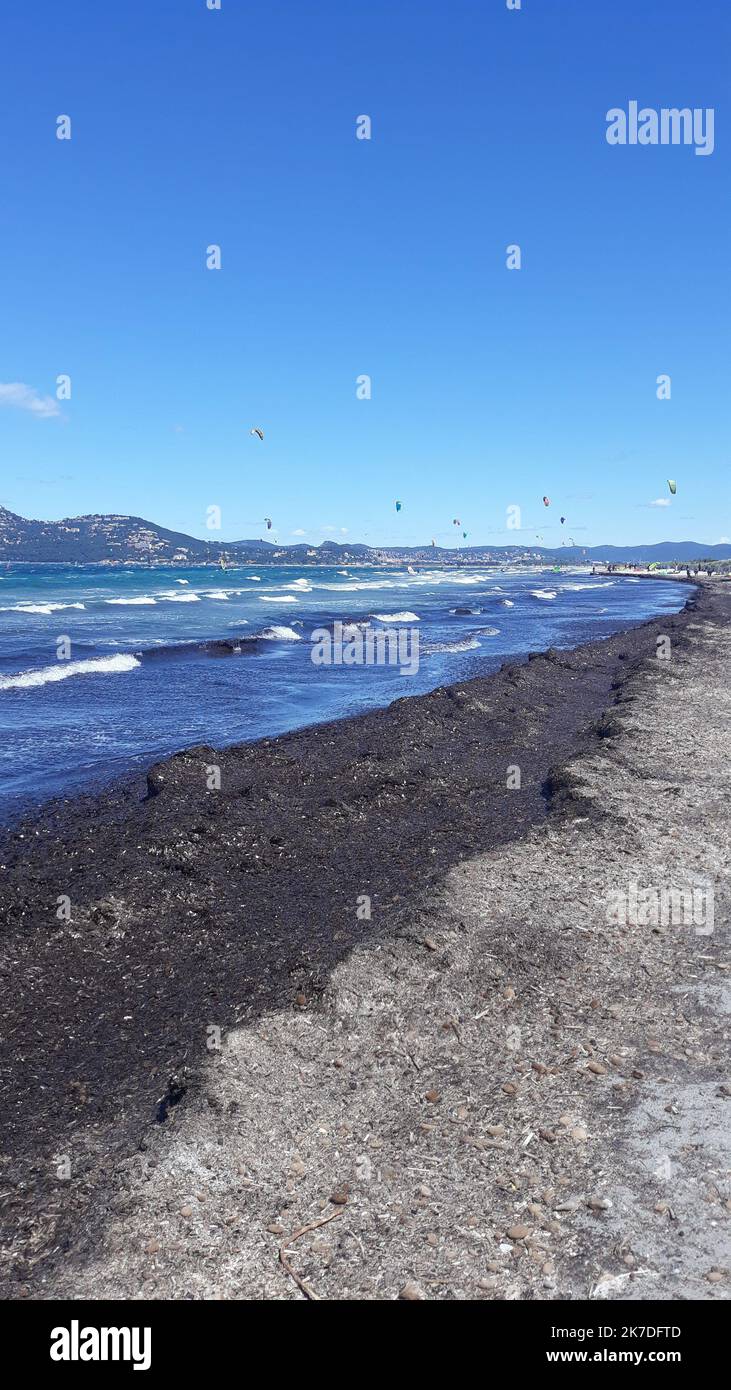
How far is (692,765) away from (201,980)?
41.8 feet

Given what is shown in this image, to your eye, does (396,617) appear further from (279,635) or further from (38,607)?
(38,607)

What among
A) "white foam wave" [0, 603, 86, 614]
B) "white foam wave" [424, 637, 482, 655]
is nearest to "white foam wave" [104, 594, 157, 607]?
"white foam wave" [0, 603, 86, 614]

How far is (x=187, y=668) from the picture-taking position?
3838cm

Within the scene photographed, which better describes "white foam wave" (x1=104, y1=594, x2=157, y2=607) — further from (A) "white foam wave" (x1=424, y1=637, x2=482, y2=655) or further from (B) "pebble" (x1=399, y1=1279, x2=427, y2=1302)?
(B) "pebble" (x1=399, y1=1279, x2=427, y2=1302)

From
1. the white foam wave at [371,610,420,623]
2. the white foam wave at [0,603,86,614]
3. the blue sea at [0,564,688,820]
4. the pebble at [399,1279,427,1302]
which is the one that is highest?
the white foam wave at [0,603,86,614]

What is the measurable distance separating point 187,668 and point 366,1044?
31.6m

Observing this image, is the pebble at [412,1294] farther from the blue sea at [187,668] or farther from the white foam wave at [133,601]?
the white foam wave at [133,601]

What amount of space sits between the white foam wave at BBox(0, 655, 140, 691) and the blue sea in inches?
3.7

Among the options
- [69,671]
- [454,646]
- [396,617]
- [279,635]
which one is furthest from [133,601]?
[69,671]

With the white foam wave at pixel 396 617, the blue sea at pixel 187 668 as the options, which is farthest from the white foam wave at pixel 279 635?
the white foam wave at pixel 396 617

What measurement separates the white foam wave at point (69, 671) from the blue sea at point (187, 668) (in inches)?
3.7

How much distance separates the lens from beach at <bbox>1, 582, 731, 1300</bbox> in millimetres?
5777
